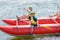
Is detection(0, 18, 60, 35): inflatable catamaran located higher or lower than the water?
lower

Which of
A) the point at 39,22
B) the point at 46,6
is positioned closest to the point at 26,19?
the point at 39,22

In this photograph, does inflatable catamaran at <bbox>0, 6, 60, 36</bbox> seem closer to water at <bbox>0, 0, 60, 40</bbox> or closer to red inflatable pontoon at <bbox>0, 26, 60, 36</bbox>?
red inflatable pontoon at <bbox>0, 26, 60, 36</bbox>

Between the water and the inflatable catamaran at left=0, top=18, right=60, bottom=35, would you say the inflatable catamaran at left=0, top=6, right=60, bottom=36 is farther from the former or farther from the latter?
the water

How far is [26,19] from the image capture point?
16.5 m

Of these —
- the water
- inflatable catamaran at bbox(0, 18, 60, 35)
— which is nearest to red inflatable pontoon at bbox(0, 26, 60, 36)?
inflatable catamaran at bbox(0, 18, 60, 35)

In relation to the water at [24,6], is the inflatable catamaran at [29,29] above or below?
below

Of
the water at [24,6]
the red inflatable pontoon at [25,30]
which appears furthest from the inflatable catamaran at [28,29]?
the water at [24,6]

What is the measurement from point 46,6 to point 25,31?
26.9 ft

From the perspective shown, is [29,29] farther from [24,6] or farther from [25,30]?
[24,6]

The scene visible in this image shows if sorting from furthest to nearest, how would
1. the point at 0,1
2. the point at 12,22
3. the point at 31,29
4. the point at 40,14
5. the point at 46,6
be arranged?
1. the point at 0,1
2. the point at 46,6
3. the point at 40,14
4. the point at 12,22
5. the point at 31,29

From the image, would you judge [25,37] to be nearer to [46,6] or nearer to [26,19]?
[26,19]

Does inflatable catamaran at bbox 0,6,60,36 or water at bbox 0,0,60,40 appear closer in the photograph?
inflatable catamaran at bbox 0,6,60,36

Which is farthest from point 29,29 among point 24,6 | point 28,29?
point 24,6

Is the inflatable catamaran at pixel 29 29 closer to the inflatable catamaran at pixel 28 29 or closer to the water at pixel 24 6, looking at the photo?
the inflatable catamaran at pixel 28 29
